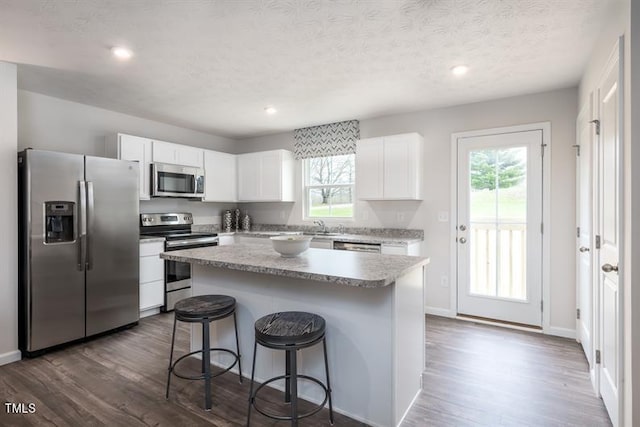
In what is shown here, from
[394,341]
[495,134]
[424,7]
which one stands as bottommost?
[394,341]

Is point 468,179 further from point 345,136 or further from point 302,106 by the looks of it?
point 302,106

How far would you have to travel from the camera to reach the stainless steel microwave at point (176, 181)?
409 centimetres

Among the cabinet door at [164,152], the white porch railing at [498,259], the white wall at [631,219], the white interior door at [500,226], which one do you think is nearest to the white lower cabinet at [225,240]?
the cabinet door at [164,152]

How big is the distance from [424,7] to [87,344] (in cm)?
388

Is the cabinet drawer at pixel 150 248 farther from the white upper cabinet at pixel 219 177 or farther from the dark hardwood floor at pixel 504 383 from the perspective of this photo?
the dark hardwood floor at pixel 504 383

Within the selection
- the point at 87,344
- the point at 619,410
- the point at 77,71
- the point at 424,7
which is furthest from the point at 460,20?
the point at 87,344

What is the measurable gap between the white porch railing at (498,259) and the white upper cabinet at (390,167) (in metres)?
0.85

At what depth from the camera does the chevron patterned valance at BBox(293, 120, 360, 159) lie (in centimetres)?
449

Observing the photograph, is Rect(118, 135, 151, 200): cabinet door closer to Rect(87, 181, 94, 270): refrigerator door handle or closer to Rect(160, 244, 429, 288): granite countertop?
Rect(87, 181, 94, 270): refrigerator door handle

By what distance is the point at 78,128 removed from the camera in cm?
373

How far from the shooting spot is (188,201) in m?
4.93

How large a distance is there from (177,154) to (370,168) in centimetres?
259

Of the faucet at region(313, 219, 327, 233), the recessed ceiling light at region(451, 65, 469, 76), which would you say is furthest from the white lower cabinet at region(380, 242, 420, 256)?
the recessed ceiling light at region(451, 65, 469, 76)

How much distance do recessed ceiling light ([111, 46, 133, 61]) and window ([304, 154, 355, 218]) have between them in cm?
282
